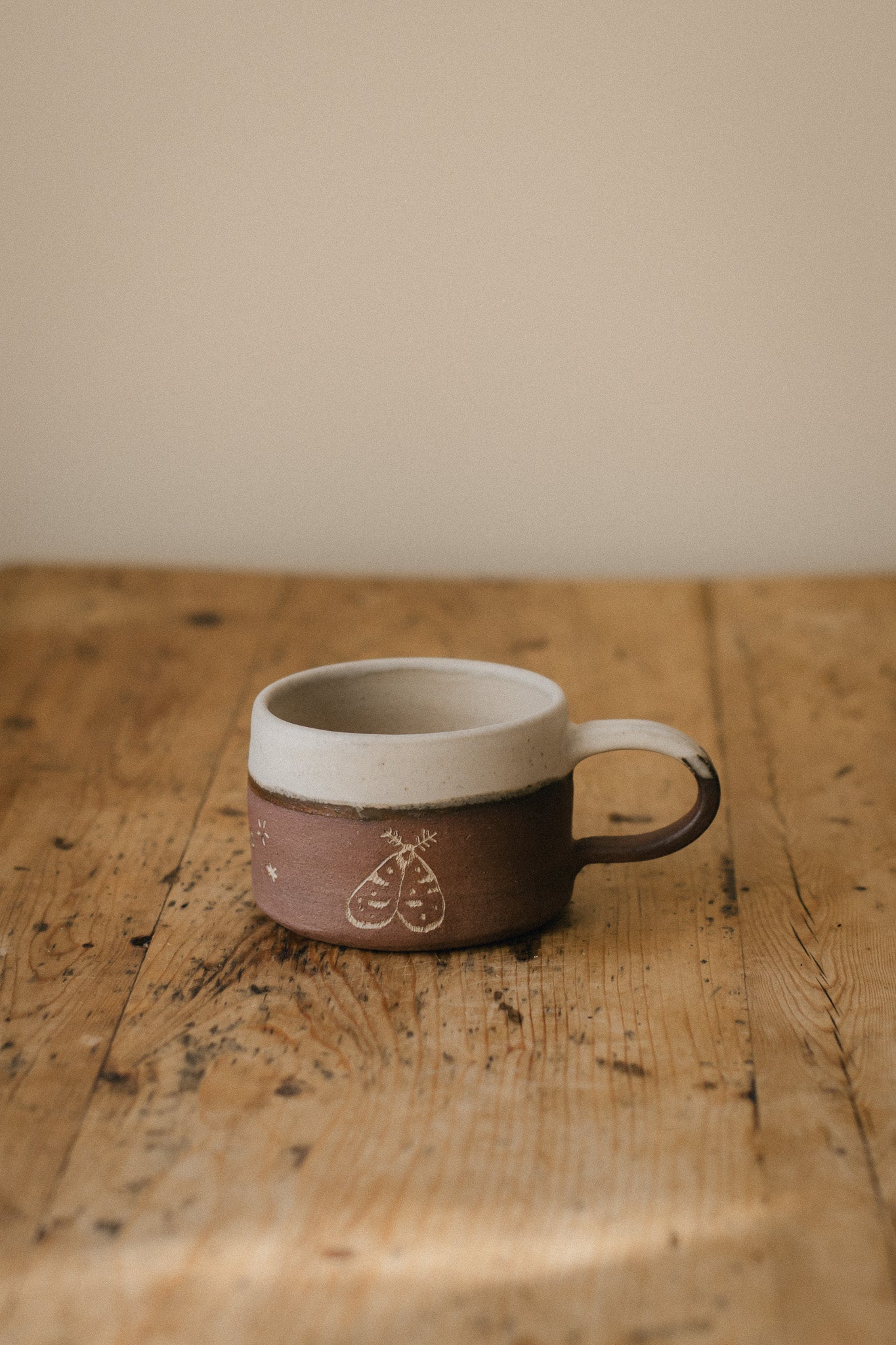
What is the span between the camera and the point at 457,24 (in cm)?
139

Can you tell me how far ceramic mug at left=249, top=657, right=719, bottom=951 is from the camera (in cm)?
68

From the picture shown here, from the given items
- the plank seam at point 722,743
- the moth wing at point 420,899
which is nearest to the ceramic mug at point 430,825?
the moth wing at point 420,899

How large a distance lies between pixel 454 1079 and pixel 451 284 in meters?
1.07

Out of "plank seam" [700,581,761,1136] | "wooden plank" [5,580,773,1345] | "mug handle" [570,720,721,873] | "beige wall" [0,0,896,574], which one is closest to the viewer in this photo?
"wooden plank" [5,580,773,1345]

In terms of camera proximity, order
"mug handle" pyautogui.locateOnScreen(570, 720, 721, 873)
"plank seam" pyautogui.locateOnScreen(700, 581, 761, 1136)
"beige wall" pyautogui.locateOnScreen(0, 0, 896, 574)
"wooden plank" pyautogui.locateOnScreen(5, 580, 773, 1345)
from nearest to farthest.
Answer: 1. "wooden plank" pyautogui.locateOnScreen(5, 580, 773, 1345)
2. "plank seam" pyautogui.locateOnScreen(700, 581, 761, 1136)
3. "mug handle" pyautogui.locateOnScreen(570, 720, 721, 873)
4. "beige wall" pyautogui.locateOnScreen(0, 0, 896, 574)

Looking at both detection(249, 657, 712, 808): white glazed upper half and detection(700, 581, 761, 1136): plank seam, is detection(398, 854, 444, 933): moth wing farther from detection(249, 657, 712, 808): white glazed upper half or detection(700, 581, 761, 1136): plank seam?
detection(700, 581, 761, 1136): plank seam

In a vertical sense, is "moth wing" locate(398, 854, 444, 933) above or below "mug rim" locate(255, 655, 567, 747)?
below

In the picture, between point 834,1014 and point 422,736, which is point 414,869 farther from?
point 834,1014

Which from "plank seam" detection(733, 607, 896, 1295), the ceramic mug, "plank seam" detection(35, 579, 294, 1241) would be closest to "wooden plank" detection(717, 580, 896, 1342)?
"plank seam" detection(733, 607, 896, 1295)

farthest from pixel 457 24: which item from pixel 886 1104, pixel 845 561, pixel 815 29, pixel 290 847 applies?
pixel 886 1104

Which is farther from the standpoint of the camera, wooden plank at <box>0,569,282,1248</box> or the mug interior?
the mug interior

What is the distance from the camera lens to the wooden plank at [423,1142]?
1.49ft

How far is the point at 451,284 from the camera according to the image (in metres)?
1.45

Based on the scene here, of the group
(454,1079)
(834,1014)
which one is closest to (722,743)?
(834,1014)
